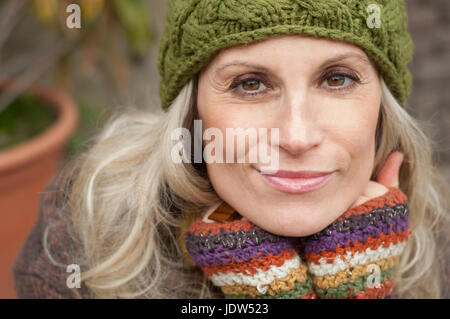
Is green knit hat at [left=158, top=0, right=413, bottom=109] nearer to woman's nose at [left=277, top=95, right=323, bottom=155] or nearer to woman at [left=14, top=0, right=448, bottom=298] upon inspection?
woman at [left=14, top=0, right=448, bottom=298]

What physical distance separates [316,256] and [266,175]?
251 mm

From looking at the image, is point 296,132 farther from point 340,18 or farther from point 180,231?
point 180,231

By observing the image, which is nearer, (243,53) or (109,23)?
(243,53)

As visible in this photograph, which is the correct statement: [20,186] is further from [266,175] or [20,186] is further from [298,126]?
[298,126]

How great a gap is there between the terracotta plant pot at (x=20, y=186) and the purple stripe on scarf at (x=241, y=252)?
1.37 metres

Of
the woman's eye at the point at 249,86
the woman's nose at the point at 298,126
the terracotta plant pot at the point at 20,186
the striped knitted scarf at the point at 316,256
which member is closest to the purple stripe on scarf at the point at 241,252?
the striped knitted scarf at the point at 316,256

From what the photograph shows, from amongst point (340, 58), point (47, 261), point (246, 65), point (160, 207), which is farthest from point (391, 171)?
point (47, 261)

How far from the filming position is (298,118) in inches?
49.8

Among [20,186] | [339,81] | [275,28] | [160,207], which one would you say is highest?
[275,28]

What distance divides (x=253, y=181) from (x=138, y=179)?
Result: 42cm

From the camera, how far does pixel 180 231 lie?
1619mm

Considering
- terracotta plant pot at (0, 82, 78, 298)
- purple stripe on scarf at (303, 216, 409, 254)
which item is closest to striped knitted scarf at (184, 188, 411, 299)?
purple stripe on scarf at (303, 216, 409, 254)
